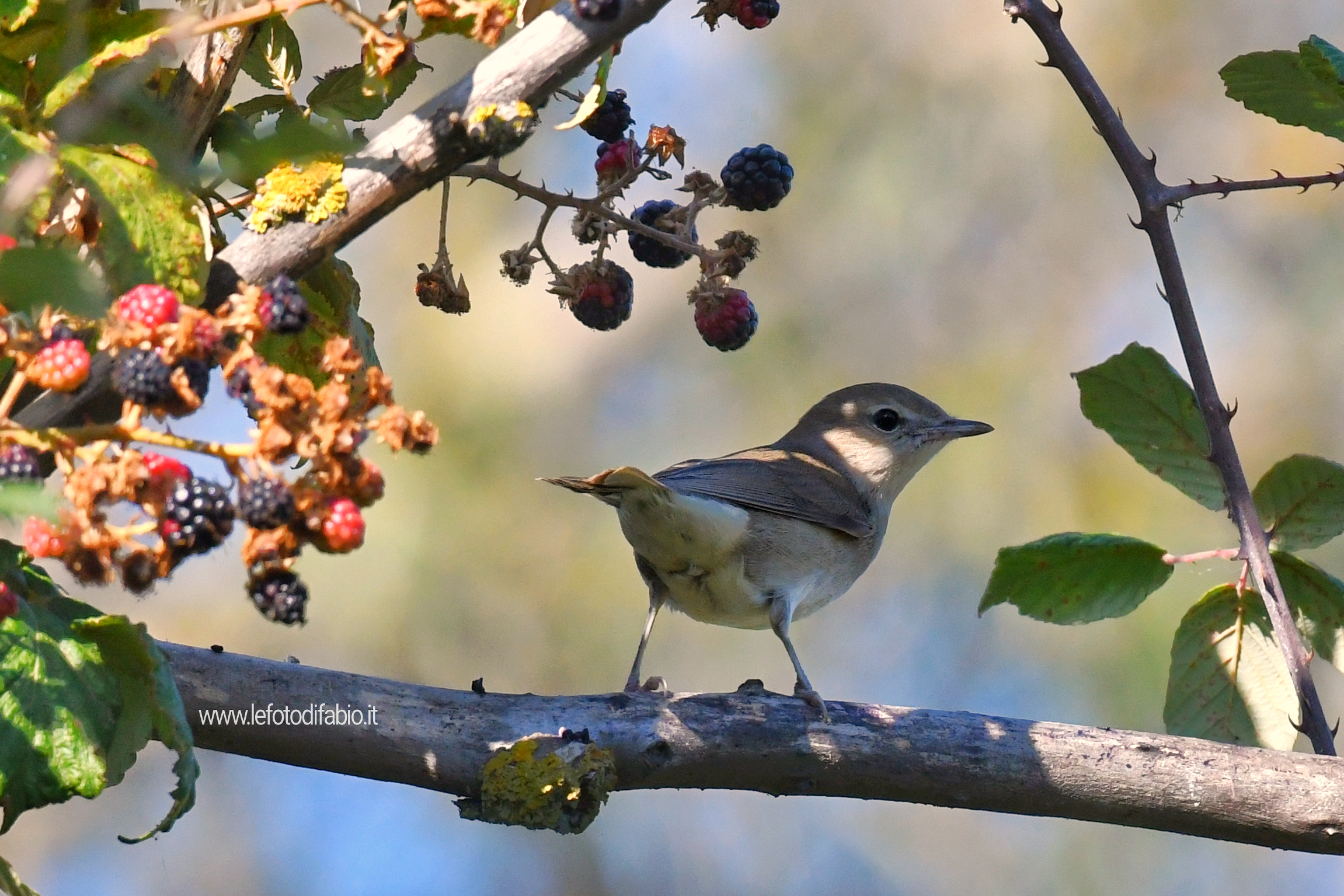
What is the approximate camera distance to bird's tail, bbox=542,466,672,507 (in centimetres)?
406

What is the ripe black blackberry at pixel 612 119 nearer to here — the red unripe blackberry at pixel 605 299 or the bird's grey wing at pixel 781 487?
the red unripe blackberry at pixel 605 299

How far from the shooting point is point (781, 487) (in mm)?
5395

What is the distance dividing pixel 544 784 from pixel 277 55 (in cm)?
149

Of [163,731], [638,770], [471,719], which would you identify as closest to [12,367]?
[163,731]

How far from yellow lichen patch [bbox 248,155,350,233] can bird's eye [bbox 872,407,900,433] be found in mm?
4460

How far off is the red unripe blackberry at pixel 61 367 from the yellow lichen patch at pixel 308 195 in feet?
1.49

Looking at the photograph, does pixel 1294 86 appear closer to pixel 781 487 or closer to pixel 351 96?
pixel 351 96

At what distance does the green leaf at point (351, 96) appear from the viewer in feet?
8.45

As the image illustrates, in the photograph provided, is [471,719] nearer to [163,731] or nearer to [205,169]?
[163,731]

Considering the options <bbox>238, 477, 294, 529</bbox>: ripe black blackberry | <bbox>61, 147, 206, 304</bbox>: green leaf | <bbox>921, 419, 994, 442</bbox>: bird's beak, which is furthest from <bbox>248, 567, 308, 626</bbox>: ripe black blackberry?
<bbox>921, 419, 994, 442</bbox>: bird's beak

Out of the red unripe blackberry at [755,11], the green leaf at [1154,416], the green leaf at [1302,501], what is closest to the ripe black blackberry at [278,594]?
the red unripe blackberry at [755,11]

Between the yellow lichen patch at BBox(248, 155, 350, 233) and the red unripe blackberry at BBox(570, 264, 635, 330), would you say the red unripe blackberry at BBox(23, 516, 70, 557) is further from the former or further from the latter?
the red unripe blackberry at BBox(570, 264, 635, 330)

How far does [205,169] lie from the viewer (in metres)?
1.14

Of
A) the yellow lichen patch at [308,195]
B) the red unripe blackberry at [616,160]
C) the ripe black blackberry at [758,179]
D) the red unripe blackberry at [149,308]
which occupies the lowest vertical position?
the red unripe blackberry at [149,308]
